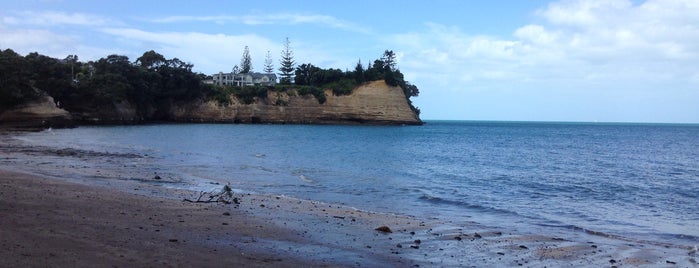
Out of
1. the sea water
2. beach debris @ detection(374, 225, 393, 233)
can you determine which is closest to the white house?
the sea water

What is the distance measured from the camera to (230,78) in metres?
141

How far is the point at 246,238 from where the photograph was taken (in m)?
9.52

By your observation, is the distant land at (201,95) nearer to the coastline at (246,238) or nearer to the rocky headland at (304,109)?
the rocky headland at (304,109)

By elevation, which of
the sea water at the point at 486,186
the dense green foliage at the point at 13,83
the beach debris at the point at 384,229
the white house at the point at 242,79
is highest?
the white house at the point at 242,79

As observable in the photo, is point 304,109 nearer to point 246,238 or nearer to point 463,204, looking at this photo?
point 463,204

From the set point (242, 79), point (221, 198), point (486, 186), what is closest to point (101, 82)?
point (242, 79)

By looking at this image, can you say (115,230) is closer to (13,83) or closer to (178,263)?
(178,263)

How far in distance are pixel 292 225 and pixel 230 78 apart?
13395 cm

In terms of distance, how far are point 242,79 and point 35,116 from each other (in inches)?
3186

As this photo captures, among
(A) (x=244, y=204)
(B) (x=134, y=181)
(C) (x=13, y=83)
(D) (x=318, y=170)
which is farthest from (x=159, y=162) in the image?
(C) (x=13, y=83)

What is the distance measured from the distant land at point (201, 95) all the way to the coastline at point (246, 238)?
6629cm

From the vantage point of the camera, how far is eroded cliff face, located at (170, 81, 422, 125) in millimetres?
108438

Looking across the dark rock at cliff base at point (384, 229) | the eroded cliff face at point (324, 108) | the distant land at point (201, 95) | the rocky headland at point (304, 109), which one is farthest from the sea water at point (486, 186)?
the eroded cliff face at point (324, 108)

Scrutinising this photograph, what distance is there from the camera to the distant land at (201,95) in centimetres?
7975
